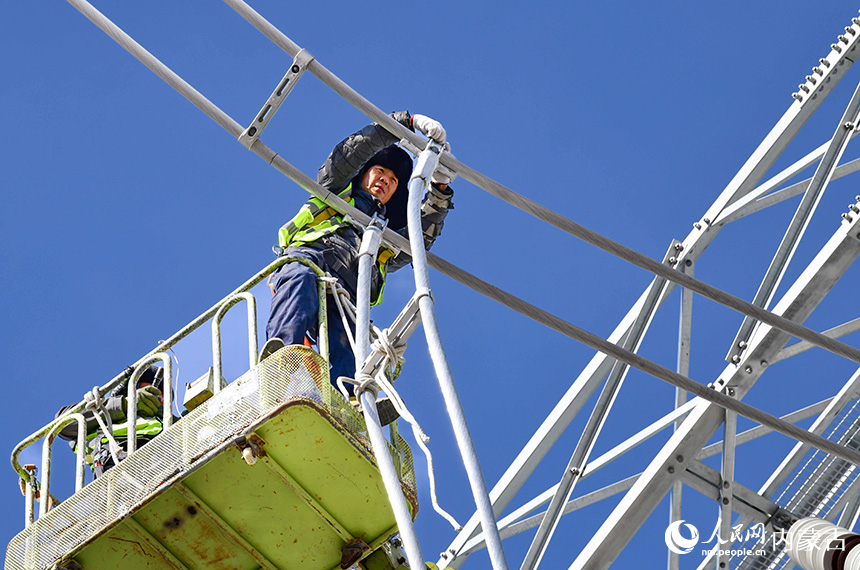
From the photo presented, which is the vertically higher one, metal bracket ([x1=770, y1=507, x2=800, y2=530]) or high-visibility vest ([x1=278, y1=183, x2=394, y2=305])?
high-visibility vest ([x1=278, y1=183, x2=394, y2=305])

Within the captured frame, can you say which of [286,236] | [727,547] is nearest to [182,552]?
[286,236]

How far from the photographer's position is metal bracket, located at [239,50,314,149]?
5.95 meters

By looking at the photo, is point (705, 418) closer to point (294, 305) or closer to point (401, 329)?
point (401, 329)

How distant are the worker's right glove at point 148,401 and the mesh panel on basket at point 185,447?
180 cm

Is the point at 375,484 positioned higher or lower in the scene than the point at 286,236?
lower

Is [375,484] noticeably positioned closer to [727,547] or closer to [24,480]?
[727,547]

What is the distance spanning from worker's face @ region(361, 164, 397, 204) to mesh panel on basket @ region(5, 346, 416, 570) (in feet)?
10.4

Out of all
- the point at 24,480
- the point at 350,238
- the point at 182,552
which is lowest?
the point at 182,552

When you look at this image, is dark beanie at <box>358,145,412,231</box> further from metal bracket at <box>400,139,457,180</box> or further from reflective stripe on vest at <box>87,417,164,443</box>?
metal bracket at <box>400,139,457,180</box>

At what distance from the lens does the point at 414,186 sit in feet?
19.1

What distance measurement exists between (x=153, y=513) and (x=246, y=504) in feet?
1.82

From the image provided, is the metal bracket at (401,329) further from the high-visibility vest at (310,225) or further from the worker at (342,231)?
the high-visibility vest at (310,225)

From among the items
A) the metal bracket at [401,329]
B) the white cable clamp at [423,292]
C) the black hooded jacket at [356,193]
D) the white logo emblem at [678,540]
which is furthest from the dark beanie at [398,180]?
the white cable clamp at [423,292]

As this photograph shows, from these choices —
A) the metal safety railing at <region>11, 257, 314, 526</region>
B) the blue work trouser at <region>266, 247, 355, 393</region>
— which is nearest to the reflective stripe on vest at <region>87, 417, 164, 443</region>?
the metal safety railing at <region>11, 257, 314, 526</region>
